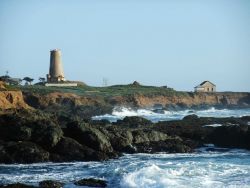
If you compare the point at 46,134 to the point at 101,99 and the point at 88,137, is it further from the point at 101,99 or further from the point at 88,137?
the point at 101,99

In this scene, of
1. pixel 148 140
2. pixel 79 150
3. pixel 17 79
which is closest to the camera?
pixel 79 150

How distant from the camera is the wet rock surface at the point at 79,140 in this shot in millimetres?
21391

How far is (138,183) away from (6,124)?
8676 mm

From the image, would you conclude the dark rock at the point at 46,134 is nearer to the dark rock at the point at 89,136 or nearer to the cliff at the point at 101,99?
the dark rock at the point at 89,136

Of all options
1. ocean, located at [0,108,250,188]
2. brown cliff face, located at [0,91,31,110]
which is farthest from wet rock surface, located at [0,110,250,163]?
brown cliff face, located at [0,91,31,110]

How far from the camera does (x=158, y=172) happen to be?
61.3 ft

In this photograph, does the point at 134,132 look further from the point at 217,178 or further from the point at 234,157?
the point at 217,178

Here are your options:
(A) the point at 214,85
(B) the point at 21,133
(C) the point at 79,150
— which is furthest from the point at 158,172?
(A) the point at 214,85

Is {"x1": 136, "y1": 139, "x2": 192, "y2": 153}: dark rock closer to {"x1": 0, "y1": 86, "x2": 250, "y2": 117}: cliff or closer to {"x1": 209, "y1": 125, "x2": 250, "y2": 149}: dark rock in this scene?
{"x1": 209, "y1": 125, "x2": 250, "y2": 149}: dark rock

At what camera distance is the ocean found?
17188 millimetres

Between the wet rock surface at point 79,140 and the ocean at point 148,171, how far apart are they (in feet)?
2.51

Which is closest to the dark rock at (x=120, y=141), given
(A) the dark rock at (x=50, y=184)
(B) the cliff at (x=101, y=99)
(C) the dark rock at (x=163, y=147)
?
(C) the dark rock at (x=163, y=147)

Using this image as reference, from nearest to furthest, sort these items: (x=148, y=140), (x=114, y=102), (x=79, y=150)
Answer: (x=79, y=150)
(x=148, y=140)
(x=114, y=102)

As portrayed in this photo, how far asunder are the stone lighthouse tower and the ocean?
2189 inches
